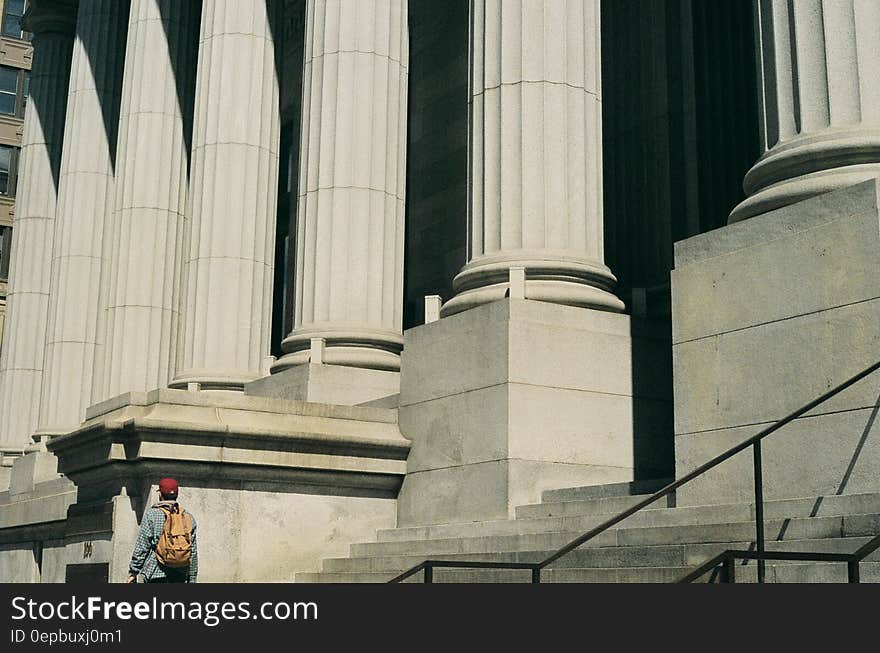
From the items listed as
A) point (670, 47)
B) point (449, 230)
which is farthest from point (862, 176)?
point (449, 230)

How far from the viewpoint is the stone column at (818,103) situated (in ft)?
42.2

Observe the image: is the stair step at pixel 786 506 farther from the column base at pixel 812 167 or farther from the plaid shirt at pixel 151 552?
the plaid shirt at pixel 151 552

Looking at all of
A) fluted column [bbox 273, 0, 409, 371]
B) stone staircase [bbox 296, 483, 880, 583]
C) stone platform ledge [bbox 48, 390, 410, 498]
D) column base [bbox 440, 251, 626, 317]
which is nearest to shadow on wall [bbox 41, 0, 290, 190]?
fluted column [bbox 273, 0, 409, 371]

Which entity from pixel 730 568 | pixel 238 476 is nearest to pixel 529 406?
pixel 238 476

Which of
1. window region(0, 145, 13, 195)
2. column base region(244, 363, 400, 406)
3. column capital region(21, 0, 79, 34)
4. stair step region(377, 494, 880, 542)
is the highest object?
window region(0, 145, 13, 195)

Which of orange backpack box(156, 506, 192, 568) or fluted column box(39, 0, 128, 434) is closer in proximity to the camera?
orange backpack box(156, 506, 192, 568)

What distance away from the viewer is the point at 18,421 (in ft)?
115

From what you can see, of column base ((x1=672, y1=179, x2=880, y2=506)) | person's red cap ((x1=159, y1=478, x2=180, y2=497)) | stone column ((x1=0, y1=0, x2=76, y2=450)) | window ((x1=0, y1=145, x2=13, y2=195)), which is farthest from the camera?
window ((x1=0, y1=145, x2=13, y2=195))

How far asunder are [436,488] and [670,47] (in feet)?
40.7

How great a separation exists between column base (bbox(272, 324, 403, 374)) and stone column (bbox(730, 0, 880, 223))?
749 cm

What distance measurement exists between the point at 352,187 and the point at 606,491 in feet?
25.5

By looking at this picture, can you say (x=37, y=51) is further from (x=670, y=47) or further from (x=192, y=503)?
(x=192, y=503)

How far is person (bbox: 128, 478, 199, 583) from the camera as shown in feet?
40.8

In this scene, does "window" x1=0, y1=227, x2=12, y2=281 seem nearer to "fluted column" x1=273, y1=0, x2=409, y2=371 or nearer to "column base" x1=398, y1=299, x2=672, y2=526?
"fluted column" x1=273, y1=0, x2=409, y2=371
